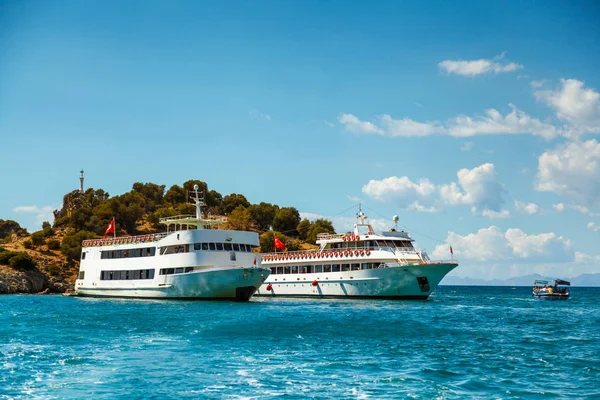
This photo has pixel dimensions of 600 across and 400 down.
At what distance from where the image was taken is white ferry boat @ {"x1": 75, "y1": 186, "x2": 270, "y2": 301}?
169 ft

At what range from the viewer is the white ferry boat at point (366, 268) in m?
56.2

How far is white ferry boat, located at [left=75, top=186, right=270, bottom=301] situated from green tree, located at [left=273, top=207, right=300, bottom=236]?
2515 inches

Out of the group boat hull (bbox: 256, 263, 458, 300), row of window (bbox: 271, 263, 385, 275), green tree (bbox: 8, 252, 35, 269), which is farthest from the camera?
green tree (bbox: 8, 252, 35, 269)

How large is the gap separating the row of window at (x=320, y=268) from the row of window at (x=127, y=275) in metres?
16.3

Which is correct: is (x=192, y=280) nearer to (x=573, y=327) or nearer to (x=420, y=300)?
(x=420, y=300)

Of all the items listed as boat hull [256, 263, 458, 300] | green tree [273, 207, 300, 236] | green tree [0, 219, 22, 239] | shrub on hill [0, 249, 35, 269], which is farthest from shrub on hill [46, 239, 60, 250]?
boat hull [256, 263, 458, 300]

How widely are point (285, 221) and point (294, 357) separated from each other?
3935 inches

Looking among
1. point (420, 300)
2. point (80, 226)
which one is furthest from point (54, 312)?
point (80, 226)

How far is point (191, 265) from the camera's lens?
171 feet

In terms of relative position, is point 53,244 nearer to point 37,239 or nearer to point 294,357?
point 37,239

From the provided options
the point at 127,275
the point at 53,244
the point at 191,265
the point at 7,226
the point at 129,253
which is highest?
the point at 7,226

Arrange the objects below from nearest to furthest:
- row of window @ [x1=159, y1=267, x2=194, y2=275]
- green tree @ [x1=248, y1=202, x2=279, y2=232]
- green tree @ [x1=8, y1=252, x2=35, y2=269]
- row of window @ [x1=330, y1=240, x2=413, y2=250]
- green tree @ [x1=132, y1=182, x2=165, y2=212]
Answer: row of window @ [x1=159, y1=267, x2=194, y2=275] < row of window @ [x1=330, y1=240, x2=413, y2=250] < green tree @ [x1=8, y1=252, x2=35, y2=269] < green tree @ [x1=248, y1=202, x2=279, y2=232] < green tree @ [x1=132, y1=182, x2=165, y2=212]

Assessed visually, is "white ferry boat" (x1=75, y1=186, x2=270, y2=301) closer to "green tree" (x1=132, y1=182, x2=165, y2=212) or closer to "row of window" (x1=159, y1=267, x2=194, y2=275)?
"row of window" (x1=159, y1=267, x2=194, y2=275)

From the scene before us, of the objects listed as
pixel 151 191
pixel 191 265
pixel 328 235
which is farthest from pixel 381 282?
pixel 151 191
